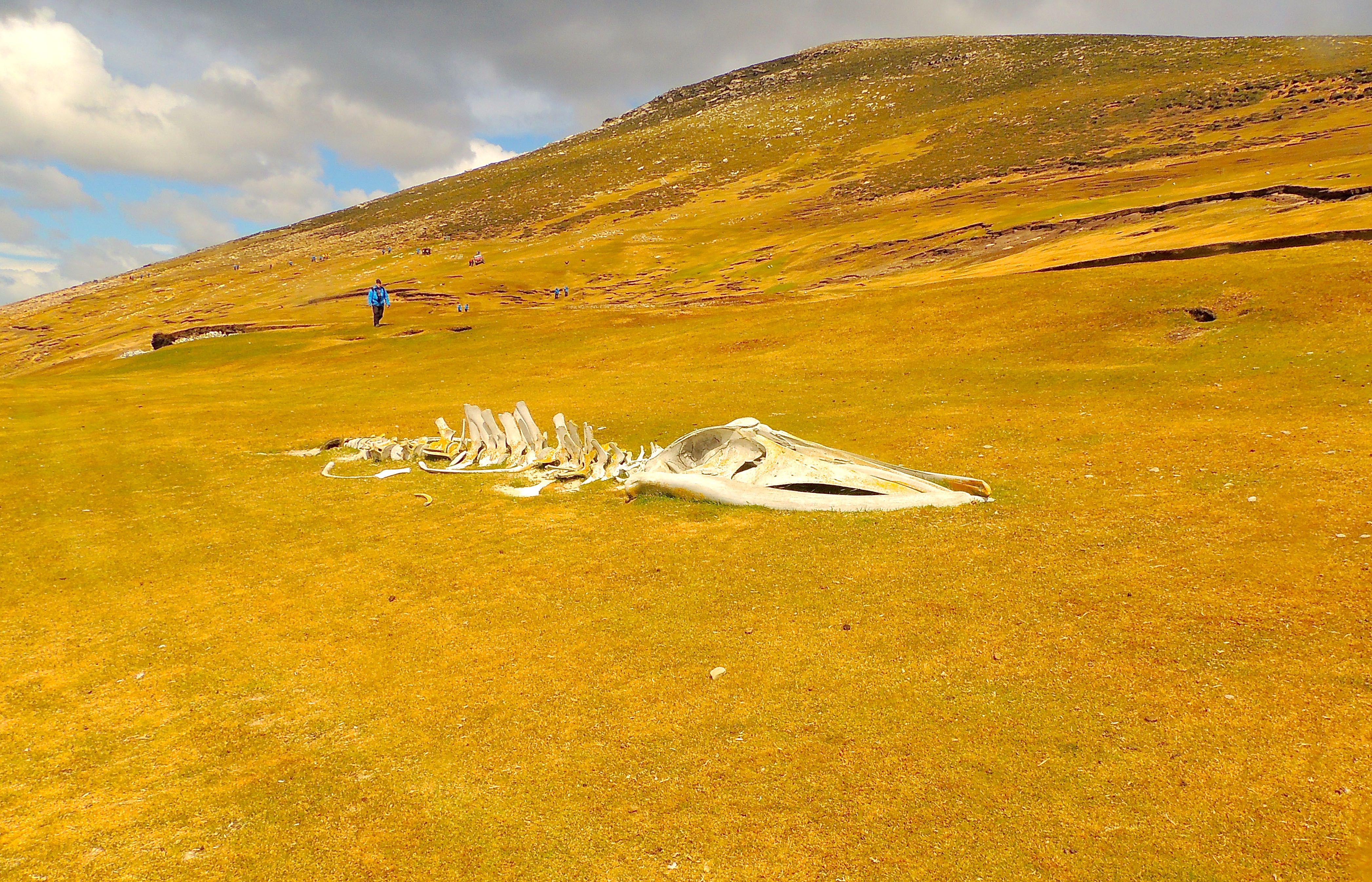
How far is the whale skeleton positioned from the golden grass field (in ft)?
1.42

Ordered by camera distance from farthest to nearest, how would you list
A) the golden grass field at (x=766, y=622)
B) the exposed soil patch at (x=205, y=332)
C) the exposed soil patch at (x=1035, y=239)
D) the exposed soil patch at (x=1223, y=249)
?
the exposed soil patch at (x=205, y=332), the exposed soil patch at (x=1035, y=239), the exposed soil patch at (x=1223, y=249), the golden grass field at (x=766, y=622)

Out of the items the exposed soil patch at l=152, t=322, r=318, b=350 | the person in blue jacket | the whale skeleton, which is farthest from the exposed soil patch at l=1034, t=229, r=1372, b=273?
the exposed soil patch at l=152, t=322, r=318, b=350

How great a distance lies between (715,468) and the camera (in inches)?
507

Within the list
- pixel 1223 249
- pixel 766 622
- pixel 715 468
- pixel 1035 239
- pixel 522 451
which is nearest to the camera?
pixel 766 622

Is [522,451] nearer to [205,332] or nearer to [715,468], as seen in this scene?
[715,468]

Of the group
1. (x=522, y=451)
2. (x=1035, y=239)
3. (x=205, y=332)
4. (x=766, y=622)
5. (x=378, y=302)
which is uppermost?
(x=205, y=332)

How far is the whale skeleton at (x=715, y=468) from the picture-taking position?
1142cm

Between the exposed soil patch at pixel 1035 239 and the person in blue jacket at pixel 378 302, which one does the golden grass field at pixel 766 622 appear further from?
the person in blue jacket at pixel 378 302

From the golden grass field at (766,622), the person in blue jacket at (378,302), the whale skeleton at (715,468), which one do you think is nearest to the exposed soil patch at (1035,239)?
the golden grass field at (766,622)

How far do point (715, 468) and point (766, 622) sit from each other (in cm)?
494

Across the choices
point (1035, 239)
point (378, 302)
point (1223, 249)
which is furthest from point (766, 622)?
point (1035, 239)

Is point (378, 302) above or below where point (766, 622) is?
above

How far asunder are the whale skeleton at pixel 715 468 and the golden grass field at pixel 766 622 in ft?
1.42

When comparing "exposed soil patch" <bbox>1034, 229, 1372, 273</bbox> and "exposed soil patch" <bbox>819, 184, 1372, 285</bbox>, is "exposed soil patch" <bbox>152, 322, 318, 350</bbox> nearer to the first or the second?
"exposed soil patch" <bbox>819, 184, 1372, 285</bbox>
